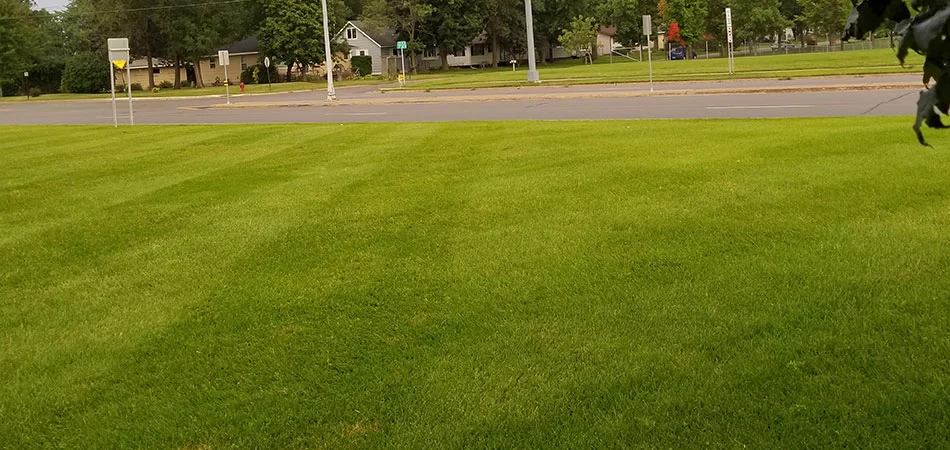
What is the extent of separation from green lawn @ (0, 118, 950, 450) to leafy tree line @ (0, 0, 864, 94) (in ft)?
196

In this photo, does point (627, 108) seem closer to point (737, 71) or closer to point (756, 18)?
point (737, 71)

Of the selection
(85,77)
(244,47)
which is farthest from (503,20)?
(85,77)

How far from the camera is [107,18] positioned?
2621 inches

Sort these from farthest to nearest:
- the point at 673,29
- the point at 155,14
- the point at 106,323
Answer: the point at 673,29
the point at 155,14
the point at 106,323

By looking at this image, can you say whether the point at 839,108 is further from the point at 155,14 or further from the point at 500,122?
the point at 155,14

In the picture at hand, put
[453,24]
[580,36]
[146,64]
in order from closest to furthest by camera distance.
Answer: [580,36]
[453,24]
[146,64]

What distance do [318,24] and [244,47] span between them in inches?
543

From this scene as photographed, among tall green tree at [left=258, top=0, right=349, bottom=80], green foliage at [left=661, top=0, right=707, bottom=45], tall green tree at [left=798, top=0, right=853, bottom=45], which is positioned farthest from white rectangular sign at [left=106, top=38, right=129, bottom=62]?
green foliage at [left=661, top=0, right=707, bottom=45]

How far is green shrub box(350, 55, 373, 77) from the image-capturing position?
74500 mm

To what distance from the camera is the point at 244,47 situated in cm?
7931

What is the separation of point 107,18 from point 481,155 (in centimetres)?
6245

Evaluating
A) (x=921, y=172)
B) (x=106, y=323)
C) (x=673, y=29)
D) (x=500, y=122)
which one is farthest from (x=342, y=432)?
(x=673, y=29)

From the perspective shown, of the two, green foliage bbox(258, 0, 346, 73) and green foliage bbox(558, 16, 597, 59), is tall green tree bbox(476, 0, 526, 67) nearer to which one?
green foliage bbox(558, 16, 597, 59)

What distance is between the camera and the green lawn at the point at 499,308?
407 centimetres
